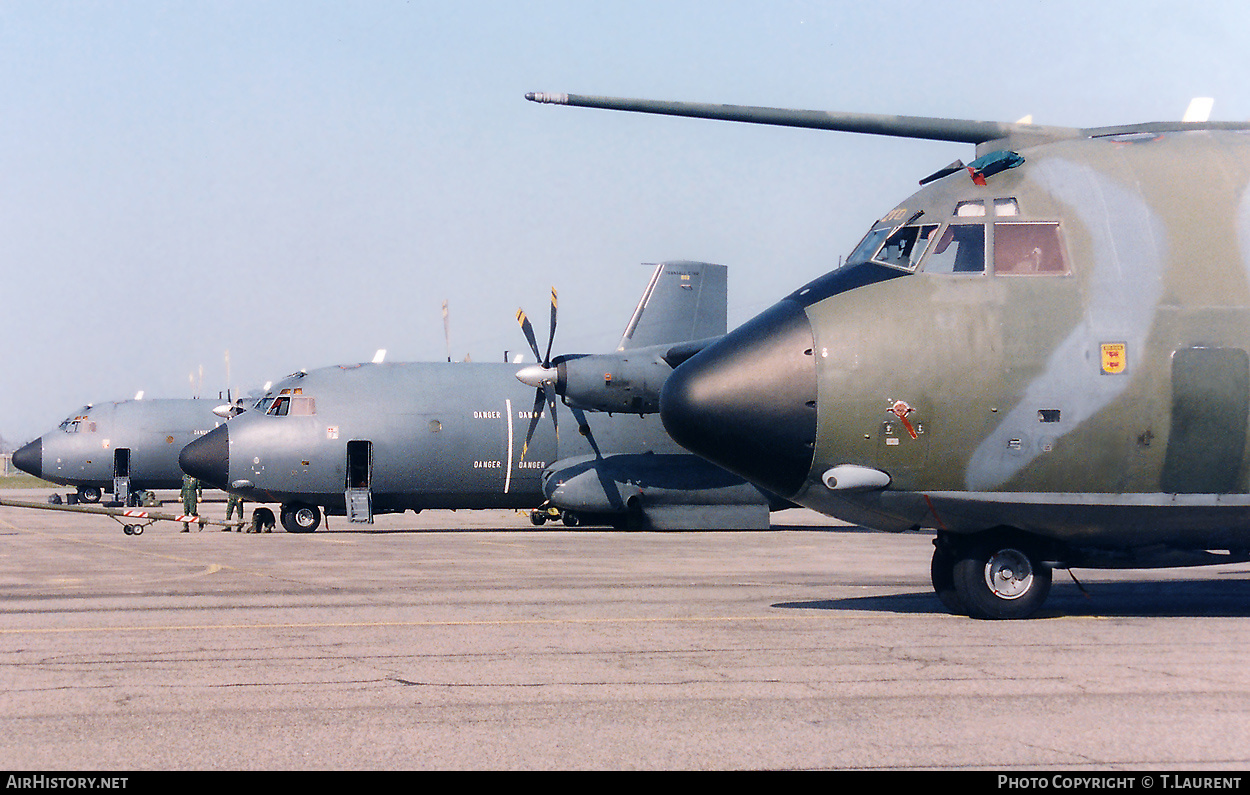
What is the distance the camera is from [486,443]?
38.4 m

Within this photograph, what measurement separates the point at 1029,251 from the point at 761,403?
12.1ft

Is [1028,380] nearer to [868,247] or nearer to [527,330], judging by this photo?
[868,247]

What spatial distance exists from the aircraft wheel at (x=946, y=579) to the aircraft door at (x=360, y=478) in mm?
23965

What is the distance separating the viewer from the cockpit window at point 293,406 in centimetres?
3738

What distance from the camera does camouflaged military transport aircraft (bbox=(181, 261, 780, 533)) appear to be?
121 ft

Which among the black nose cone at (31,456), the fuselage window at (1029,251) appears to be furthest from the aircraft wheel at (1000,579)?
the black nose cone at (31,456)

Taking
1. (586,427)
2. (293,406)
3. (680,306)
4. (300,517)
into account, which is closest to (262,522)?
(300,517)

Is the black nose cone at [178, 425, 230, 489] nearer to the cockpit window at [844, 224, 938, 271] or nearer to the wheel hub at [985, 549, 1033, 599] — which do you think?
the cockpit window at [844, 224, 938, 271]

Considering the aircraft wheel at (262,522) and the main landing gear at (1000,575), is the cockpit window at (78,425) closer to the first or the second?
the aircraft wheel at (262,522)

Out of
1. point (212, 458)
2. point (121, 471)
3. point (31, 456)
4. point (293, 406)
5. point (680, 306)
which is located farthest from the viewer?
point (31, 456)

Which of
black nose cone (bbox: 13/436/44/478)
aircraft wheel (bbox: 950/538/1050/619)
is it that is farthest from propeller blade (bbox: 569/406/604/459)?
black nose cone (bbox: 13/436/44/478)

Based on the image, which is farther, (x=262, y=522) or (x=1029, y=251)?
(x=262, y=522)

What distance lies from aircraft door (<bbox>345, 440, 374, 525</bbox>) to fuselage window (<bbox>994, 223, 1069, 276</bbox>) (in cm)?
2570

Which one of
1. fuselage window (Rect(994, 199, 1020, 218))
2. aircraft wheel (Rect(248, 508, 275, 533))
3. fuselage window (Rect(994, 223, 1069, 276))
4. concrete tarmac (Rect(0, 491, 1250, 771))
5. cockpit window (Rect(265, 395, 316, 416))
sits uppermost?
fuselage window (Rect(994, 199, 1020, 218))
